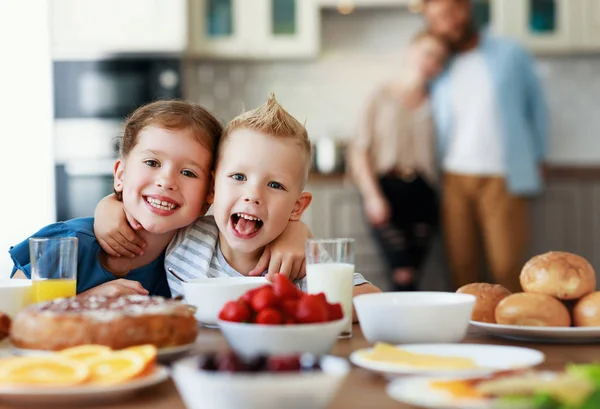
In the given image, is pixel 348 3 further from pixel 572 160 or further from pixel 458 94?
pixel 572 160

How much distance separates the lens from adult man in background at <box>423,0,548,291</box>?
14.9 feet

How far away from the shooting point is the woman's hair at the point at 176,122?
1698mm

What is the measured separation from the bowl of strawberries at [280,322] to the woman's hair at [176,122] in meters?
0.73

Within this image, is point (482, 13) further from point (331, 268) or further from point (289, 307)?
point (289, 307)

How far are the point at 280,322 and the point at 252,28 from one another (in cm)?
404

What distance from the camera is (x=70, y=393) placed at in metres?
0.78

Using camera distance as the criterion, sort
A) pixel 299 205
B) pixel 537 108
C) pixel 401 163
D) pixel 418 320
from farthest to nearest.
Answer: pixel 537 108 → pixel 401 163 → pixel 299 205 → pixel 418 320

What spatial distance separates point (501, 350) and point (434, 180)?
3.70 m

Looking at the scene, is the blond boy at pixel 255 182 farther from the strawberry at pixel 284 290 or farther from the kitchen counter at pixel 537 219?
the kitchen counter at pixel 537 219

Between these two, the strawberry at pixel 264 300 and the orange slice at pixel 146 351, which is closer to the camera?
the orange slice at pixel 146 351

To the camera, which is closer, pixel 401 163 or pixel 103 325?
pixel 103 325

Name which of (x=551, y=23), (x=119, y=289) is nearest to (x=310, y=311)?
(x=119, y=289)

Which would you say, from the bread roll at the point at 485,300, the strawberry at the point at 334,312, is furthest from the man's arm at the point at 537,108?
the strawberry at the point at 334,312

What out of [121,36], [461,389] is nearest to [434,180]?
[121,36]
